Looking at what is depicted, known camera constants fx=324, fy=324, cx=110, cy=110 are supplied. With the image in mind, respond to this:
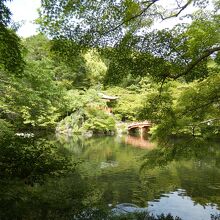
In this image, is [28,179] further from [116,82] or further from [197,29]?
[197,29]

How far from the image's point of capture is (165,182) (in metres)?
13.2

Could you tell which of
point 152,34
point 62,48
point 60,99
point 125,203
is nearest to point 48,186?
point 125,203

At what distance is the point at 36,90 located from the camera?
15.4 metres

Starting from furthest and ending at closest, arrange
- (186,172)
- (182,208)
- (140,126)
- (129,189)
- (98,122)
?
(140,126), (98,122), (186,172), (129,189), (182,208)

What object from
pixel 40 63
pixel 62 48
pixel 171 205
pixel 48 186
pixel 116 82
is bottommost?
pixel 171 205

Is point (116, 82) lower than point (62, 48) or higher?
lower

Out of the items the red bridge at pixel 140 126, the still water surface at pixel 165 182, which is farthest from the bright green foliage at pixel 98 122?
the still water surface at pixel 165 182

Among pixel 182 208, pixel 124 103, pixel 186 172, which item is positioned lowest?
pixel 182 208

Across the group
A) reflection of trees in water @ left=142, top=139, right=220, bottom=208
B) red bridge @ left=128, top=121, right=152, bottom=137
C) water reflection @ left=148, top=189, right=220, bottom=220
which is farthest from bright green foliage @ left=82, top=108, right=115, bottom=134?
water reflection @ left=148, top=189, right=220, bottom=220

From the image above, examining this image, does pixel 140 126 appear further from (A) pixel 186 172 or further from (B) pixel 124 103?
(A) pixel 186 172

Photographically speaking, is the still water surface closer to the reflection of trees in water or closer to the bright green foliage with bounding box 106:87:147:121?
the reflection of trees in water

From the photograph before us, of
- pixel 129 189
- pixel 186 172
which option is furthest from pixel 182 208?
pixel 186 172

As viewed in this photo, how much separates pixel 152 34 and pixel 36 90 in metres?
9.23

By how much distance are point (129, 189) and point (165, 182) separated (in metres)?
2.10
